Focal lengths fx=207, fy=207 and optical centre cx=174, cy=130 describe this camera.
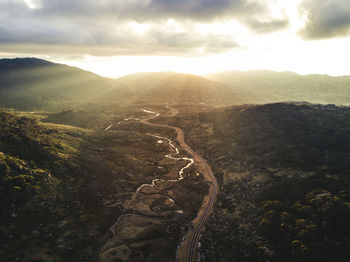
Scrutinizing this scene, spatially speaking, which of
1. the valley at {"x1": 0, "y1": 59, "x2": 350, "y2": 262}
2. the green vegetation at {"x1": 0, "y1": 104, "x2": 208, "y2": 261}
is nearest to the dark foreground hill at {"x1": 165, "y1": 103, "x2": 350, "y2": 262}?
the valley at {"x1": 0, "y1": 59, "x2": 350, "y2": 262}

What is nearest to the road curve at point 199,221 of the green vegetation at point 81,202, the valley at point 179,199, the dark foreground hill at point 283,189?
the valley at point 179,199

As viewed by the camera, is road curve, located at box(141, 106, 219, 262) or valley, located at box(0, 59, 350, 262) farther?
road curve, located at box(141, 106, 219, 262)

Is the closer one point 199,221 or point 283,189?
point 199,221

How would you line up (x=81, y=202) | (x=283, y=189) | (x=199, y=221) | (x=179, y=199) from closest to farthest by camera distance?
(x=199, y=221)
(x=81, y=202)
(x=283, y=189)
(x=179, y=199)

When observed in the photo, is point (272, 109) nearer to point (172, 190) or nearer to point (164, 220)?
point (172, 190)

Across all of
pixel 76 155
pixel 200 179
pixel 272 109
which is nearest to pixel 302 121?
pixel 272 109

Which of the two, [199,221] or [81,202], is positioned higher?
[81,202]

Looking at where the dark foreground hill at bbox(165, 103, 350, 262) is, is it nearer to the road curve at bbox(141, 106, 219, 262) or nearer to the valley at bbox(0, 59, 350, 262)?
the valley at bbox(0, 59, 350, 262)

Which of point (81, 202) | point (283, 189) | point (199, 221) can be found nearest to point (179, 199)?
point (199, 221)

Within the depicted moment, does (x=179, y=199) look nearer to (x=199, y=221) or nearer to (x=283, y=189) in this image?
(x=199, y=221)
